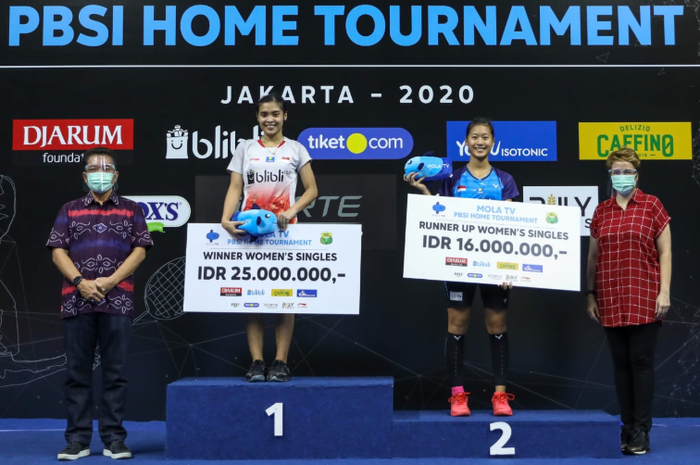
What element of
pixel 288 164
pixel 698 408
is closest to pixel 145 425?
pixel 288 164

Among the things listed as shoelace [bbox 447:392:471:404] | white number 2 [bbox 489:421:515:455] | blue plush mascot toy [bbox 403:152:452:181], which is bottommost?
white number 2 [bbox 489:421:515:455]

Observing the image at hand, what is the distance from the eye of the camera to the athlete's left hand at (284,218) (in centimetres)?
327

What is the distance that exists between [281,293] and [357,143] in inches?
51.2

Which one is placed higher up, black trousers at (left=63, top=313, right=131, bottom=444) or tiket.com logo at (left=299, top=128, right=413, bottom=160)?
tiket.com logo at (left=299, top=128, right=413, bottom=160)

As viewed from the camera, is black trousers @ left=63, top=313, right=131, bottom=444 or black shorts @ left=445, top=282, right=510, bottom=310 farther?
black shorts @ left=445, top=282, right=510, bottom=310

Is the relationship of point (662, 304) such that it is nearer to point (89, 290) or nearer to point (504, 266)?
point (504, 266)

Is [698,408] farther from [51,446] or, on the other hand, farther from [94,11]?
[94,11]

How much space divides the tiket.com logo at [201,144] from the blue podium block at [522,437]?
6.69ft

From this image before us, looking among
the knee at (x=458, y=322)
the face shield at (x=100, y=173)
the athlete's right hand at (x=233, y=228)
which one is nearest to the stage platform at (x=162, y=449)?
the knee at (x=458, y=322)

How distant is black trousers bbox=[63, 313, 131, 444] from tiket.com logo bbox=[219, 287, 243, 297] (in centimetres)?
46

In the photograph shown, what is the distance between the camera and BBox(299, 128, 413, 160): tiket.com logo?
4.21 metres

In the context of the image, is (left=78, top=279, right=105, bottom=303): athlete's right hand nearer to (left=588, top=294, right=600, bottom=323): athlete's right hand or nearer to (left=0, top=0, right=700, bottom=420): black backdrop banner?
(left=0, top=0, right=700, bottom=420): black backdrop banner

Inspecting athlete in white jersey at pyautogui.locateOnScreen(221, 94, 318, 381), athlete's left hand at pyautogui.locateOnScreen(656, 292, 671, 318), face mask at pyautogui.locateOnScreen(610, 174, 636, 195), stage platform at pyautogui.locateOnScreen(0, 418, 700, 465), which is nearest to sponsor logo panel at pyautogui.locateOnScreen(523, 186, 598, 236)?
face mask at pyautogui.locateOnScreen(610, 174, 636, 195)

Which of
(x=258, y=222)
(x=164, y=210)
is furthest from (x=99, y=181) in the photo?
(x=164, y=210)
